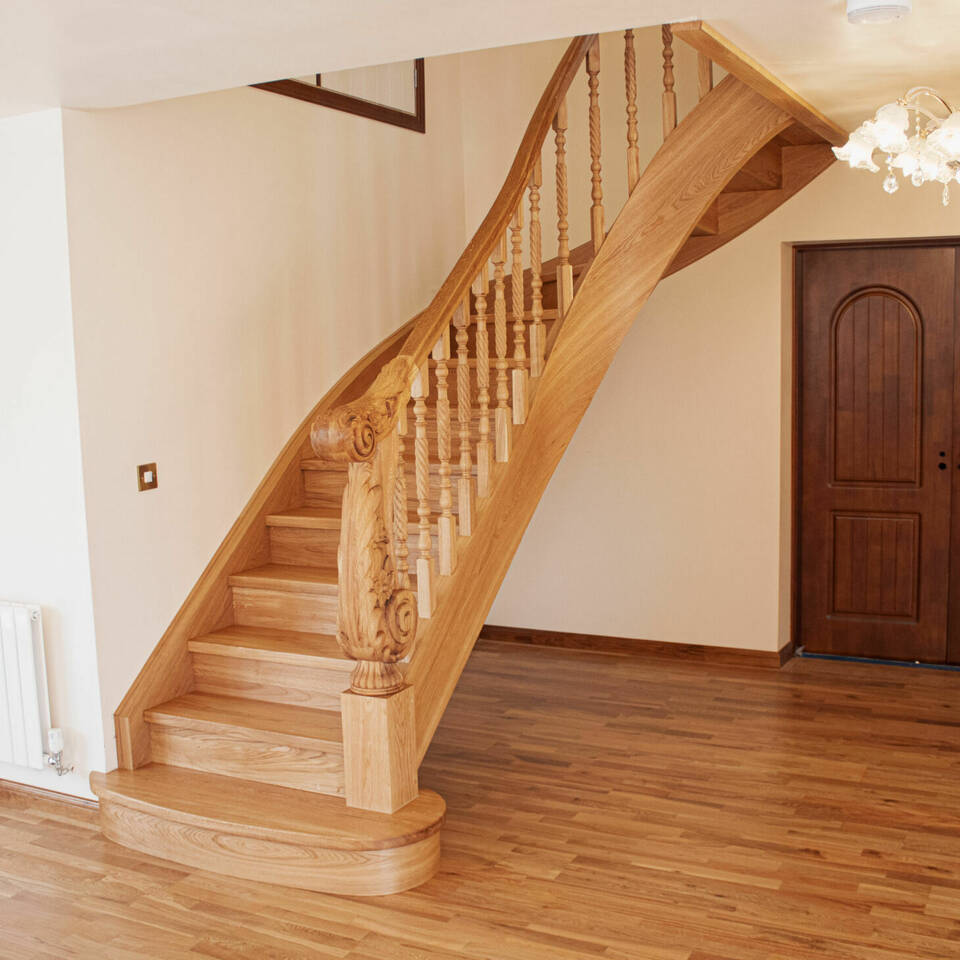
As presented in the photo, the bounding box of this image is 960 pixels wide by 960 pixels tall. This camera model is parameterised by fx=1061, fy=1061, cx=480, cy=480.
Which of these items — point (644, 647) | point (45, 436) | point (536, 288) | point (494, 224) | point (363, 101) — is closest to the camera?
A: point (45, 436)

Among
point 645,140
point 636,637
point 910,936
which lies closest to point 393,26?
point 910,936

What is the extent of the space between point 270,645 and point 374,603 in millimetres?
954

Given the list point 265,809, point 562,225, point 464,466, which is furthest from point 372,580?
point 562,225

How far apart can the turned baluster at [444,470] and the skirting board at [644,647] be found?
240 cm

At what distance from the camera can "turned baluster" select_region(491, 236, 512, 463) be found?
389 centimetres

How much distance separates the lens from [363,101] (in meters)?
5.20

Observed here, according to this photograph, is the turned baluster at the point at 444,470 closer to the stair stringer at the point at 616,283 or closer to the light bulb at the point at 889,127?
the stair stringer at the point at 616,283

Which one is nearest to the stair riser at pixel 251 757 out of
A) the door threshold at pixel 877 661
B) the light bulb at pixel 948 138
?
the light bulb at pixel 948 138

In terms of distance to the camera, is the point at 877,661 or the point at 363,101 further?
the point at 877,661

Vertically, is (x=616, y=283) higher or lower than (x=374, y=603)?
higher

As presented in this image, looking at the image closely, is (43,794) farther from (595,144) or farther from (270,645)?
(595,144)

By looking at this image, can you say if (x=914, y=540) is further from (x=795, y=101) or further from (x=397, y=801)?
(x=397, y=801)

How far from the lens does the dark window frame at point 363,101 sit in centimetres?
467

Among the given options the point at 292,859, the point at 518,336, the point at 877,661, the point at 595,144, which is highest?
the point at 595,144
